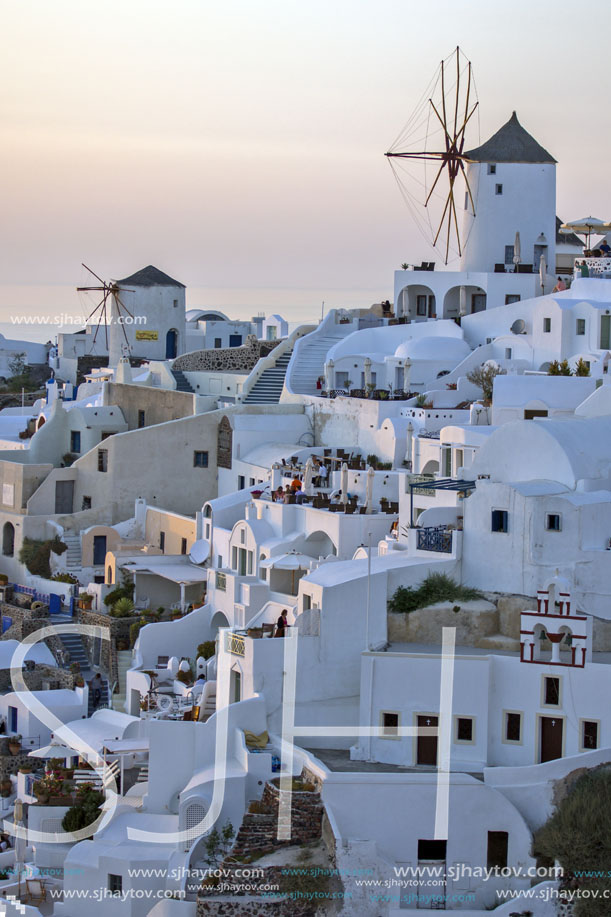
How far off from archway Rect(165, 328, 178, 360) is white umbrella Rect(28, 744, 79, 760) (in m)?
23.1

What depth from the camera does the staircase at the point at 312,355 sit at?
43906mm

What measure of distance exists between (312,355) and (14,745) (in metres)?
15.0

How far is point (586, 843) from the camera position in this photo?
25891 millimetres

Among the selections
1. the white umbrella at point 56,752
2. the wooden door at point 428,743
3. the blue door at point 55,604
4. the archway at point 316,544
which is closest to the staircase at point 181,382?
the blue door at point 55,604

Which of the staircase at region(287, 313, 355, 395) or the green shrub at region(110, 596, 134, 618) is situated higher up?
the staircase at region(287, 313, 355, 395)

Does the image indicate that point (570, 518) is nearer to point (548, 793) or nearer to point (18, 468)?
point (548, 793)

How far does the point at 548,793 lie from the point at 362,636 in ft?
14.2

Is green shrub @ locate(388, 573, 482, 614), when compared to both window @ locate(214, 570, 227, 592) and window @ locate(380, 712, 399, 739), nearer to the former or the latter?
window @ locate(380, 712, 399, 739)

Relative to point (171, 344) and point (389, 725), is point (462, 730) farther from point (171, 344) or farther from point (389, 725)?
point (171, 344)

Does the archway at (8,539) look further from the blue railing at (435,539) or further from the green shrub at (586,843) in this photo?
the green shrub at (586,843)

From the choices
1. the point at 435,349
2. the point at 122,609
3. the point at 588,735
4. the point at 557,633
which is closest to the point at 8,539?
the point at 122,609

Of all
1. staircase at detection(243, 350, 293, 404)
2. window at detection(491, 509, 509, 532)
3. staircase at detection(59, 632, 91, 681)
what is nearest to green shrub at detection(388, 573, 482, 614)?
window at detection(491, 509, 509, 532)

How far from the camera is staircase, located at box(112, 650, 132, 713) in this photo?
35.2 meters

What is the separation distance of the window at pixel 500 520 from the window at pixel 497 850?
5536mm
